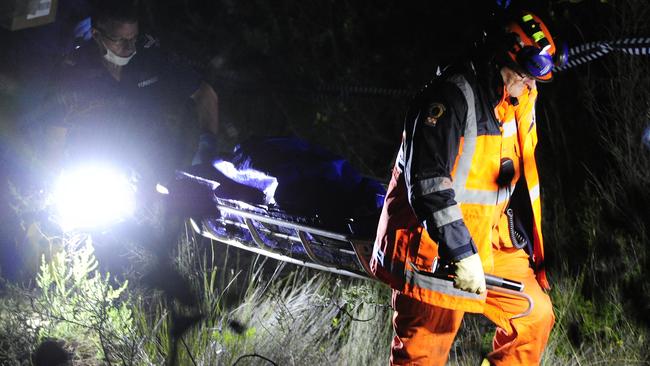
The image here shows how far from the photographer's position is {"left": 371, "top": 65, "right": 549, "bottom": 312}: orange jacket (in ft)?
10.1

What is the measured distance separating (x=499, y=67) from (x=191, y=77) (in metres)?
3.20

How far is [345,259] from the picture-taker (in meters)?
4.16

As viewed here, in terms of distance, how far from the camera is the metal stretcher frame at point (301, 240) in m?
3.94

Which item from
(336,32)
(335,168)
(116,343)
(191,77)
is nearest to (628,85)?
(335,168)

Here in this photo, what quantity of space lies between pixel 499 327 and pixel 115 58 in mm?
3399

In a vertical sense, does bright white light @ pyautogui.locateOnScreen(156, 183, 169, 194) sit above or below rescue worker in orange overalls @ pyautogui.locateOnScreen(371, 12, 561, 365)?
below

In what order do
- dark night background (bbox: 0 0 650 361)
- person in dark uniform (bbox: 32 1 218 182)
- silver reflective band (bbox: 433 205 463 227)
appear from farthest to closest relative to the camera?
1. person in dark uniform (bbox: 32 1 218 182)
2. dark night background (bbox: 0 0 650 361)
3. silver reflective band (bbox: 433 205 463 227)

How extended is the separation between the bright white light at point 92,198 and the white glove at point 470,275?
9.94 feet

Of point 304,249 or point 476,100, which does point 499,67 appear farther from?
point 304,249

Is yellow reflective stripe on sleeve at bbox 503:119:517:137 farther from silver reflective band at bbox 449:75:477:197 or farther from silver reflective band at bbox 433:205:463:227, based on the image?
silver reflective band at bbox 433:205:463:227

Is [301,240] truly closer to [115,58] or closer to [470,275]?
[470,275]

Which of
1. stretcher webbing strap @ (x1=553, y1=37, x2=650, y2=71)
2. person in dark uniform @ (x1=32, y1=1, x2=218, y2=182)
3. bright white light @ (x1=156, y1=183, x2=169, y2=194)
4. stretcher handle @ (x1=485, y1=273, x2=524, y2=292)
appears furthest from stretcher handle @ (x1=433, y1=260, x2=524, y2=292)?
person in dark uniform @ (x1=32, y1=1, x2=218, y2=182)

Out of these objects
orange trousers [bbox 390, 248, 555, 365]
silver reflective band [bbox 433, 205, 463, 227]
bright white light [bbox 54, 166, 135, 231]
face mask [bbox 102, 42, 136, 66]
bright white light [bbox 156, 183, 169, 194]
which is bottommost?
bright white light [bbox 54, 166, 135, 231]

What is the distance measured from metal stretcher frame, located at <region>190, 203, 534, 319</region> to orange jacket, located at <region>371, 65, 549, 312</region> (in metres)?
0.32
